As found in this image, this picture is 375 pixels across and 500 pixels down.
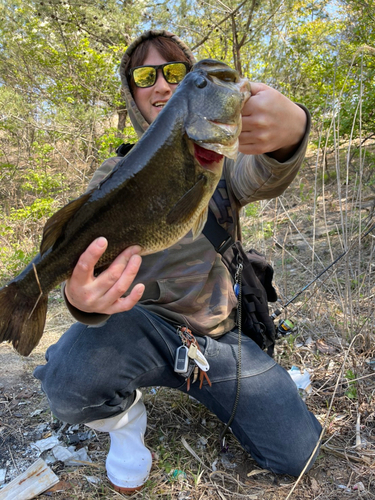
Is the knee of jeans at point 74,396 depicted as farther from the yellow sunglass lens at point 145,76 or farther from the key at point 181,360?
the yellow sunglass lens at point 145,76

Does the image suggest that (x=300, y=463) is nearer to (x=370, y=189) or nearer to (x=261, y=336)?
(x=261, y=336)

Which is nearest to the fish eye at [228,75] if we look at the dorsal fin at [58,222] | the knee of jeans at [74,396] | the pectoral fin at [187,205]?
the pectoral fin at [187,205]

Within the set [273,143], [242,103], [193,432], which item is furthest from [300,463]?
[242,103]

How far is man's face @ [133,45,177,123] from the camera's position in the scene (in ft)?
8.01

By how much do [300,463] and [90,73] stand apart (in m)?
9.02

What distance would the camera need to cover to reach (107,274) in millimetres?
1576

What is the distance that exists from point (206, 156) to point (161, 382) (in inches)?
55.0

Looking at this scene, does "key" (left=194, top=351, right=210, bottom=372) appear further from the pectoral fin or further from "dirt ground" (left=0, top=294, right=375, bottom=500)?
the pectoral fin

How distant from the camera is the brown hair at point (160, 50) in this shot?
2512 mm

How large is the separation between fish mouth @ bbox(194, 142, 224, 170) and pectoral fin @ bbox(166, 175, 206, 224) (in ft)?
0.22

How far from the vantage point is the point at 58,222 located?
1.55m

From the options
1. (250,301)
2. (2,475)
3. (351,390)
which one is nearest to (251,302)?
(250,301)

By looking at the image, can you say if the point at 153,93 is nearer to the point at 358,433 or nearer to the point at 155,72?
the point at 155,72

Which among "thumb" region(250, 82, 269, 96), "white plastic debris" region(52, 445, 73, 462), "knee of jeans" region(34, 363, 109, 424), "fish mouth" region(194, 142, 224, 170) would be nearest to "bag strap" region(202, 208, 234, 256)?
"fish mouth" region(194, 142, 224, 170)
